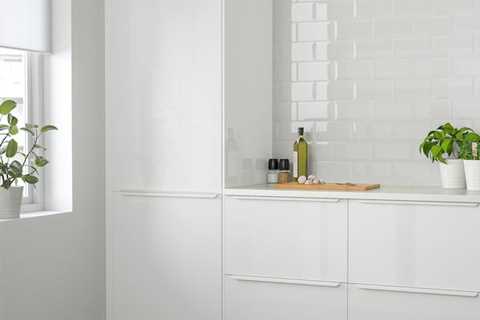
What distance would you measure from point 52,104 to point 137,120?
418mm

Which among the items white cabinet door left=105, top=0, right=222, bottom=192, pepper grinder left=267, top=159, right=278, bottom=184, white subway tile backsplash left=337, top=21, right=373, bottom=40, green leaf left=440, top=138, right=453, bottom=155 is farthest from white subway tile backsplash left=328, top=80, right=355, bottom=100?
white cabinet door left=105, top=0, right=222, bottom=192

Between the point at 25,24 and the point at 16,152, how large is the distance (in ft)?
2.07

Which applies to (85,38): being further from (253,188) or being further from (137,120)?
(253,188)

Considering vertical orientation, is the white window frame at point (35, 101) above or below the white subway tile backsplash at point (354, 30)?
below

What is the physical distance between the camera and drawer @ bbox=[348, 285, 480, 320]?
3.16 metres

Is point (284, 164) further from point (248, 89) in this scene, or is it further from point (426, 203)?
point (426, 203)

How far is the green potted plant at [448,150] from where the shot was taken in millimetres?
3531

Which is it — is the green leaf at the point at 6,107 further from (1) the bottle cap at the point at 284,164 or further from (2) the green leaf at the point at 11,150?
(1) the bottle cap at the point at 284,164

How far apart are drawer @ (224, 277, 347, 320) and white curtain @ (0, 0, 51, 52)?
144 centimetres

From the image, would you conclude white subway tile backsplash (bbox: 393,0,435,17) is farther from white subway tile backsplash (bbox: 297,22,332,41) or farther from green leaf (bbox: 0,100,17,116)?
green leaf (bbox: 0,100,17,116)

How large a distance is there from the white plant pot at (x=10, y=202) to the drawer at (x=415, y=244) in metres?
1.46

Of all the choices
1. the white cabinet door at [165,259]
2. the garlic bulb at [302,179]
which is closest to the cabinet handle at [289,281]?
the white cabinet door at [165,259]

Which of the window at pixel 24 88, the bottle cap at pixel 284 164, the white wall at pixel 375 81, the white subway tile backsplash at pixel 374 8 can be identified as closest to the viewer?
the window at pixel 24 88

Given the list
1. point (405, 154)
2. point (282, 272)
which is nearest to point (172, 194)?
point (282, 272)
